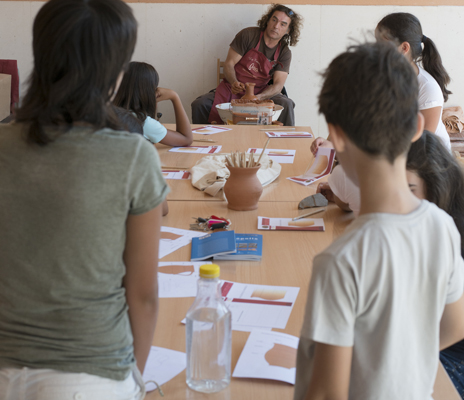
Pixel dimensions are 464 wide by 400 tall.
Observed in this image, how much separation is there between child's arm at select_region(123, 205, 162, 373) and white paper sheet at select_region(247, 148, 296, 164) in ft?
5.61

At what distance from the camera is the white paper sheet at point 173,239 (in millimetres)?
1571

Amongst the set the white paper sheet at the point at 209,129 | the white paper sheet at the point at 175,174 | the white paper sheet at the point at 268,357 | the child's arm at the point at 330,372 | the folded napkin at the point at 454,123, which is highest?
the child's arm at the point at 330,372

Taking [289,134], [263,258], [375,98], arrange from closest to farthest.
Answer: [375,98], [263,258], [289,134]

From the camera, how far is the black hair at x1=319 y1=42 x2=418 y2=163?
28.4 inches

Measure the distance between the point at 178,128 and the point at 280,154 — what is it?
58 centimetres

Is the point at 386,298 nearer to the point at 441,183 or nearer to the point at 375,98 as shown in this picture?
the point at 375,98

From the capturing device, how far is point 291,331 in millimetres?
1156

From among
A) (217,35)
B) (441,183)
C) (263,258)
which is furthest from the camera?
(217,35)

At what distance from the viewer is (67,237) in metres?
0.76

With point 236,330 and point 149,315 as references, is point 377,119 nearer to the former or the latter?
point 149,315

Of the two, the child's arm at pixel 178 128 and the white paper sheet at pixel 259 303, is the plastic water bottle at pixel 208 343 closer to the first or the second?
the white paper sheet at pixel 259 303

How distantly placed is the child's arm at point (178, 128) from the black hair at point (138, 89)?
0.29 meters

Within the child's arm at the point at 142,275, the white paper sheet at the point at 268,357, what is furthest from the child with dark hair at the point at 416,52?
the child's arm at the point at 142,275

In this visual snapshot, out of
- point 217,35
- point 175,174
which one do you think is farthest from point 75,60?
point 217,35
